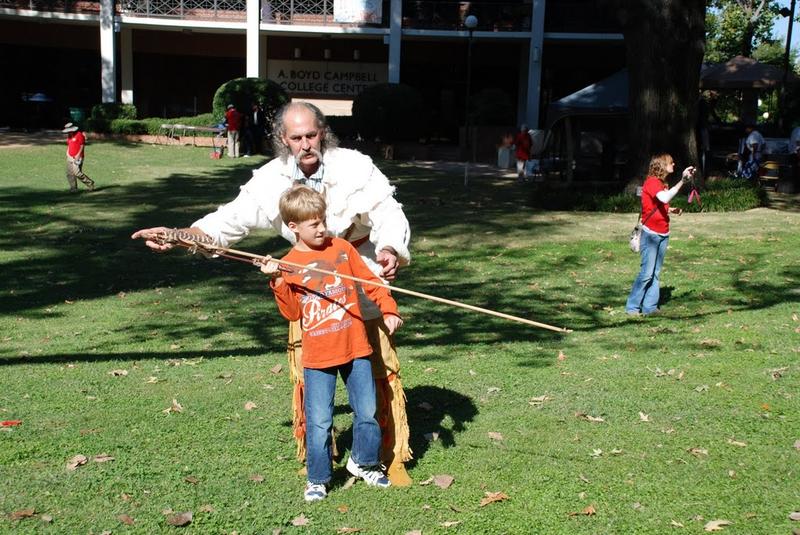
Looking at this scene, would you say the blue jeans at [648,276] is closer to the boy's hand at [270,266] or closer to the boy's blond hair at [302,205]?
the boy's blond hair at [302,205]

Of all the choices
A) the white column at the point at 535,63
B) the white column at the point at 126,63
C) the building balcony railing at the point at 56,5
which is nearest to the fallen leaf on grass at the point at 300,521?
Answer: the white column at the point at 535,63

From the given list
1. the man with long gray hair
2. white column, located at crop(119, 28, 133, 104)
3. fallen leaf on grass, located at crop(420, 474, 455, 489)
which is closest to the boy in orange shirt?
the man with long gray hair

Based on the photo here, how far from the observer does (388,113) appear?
29234 mm

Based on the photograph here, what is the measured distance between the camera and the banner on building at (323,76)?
35.8m

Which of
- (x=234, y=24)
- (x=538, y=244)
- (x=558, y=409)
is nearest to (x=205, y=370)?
(x=558, y=409)

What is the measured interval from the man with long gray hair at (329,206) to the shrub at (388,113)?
81.6 feet

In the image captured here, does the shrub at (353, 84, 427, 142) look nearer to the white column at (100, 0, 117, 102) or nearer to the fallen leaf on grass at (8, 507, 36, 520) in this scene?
the white column at (100, 0, 117, 102)

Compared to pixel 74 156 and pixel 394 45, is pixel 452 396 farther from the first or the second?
pixel 394 45

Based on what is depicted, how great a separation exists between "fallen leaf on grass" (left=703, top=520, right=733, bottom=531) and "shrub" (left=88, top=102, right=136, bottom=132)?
1216 inches

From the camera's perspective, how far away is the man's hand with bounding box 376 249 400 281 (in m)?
4.50

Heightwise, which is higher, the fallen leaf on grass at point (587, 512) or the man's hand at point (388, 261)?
the man's hand at point (388, 261)

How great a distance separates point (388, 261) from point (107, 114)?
30.6 meters

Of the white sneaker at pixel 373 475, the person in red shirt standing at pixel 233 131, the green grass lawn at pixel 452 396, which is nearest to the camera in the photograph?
the green grass lawn at pixel 452 396

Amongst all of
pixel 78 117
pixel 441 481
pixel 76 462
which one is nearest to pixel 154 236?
pixel 76 462
